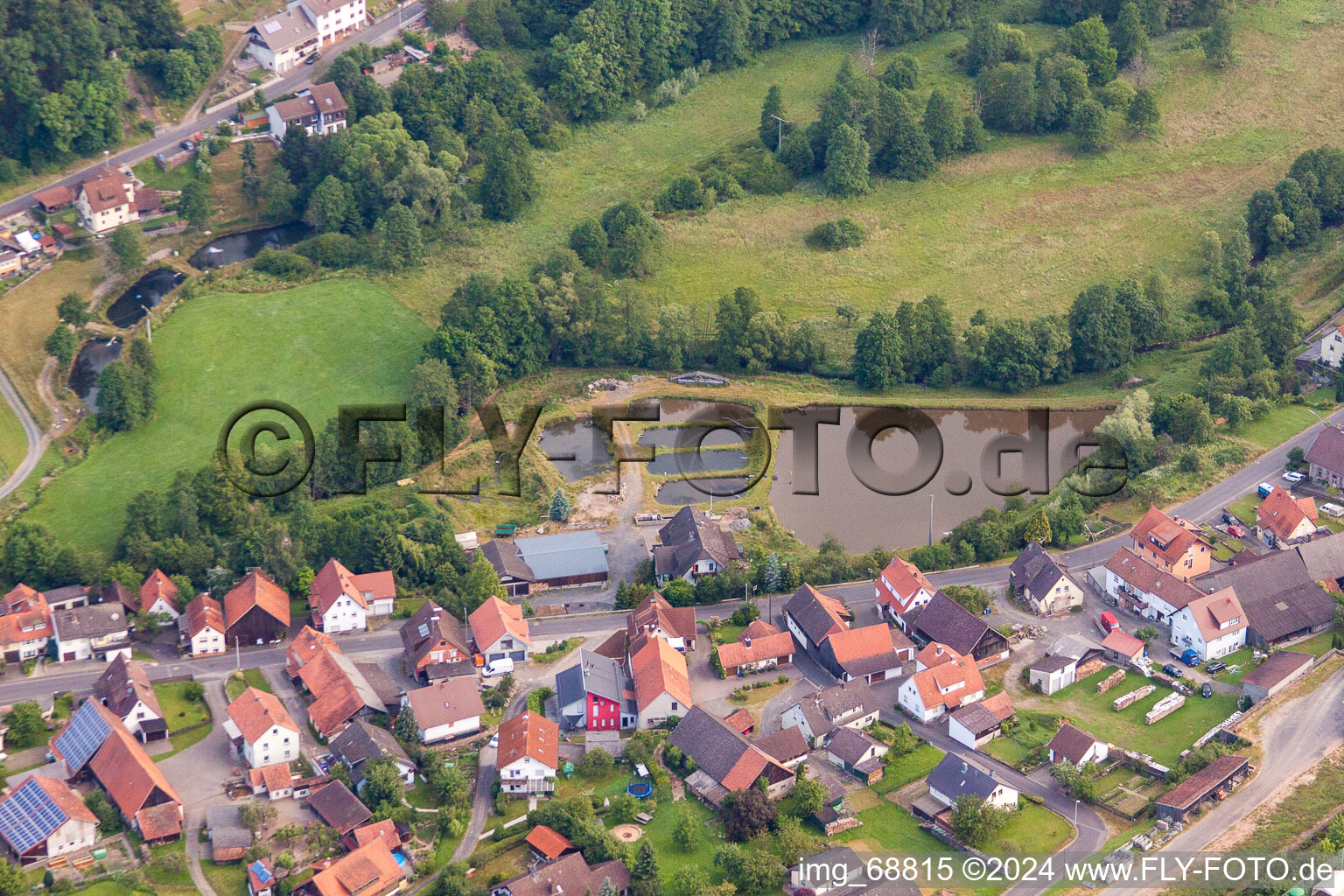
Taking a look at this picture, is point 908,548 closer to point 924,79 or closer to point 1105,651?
point 1105,651

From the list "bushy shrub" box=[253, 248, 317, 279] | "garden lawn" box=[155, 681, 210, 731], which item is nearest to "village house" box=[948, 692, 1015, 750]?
"garden lawn" box=[155, 681, 210, 731]

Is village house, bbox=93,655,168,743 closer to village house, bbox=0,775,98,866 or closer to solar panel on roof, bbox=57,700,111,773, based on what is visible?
solar panel on roof, bbox=57,700,111,773

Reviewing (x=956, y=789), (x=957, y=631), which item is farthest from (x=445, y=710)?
(x=957, y=631)

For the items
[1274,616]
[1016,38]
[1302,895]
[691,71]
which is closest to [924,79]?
[1016,38]

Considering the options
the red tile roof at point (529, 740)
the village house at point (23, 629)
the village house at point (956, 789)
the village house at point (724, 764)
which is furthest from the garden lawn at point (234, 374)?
the village house at point (956, 789)

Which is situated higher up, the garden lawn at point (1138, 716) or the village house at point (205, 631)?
the village house at point (205, 631)

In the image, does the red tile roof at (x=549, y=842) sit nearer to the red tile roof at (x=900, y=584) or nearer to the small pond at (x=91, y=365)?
the red tile roof at (x=900, y=584)
